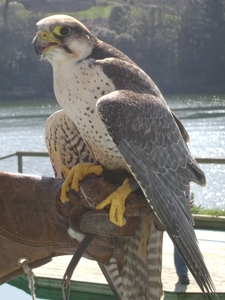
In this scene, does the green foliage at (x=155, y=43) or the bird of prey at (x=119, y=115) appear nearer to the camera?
the bird of prey at (x=119, y=115)

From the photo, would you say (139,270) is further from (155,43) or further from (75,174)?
(155,43)

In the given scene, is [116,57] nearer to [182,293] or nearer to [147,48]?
[182,293]

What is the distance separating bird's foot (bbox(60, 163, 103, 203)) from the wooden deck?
2.96m

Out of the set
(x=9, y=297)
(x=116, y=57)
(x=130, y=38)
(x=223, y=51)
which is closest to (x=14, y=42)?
(x=130, y=38)

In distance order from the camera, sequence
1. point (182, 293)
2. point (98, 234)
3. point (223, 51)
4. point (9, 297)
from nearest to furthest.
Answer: point (98, 234) < point (182, 293) < point (9, 297) < point (223, 51)

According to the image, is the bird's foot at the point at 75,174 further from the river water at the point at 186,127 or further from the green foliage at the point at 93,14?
the green foliage at the point at 93,14

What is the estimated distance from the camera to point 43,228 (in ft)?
8.87

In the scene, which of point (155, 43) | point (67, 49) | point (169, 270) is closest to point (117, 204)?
point (67, 49)

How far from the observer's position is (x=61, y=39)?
2943mm

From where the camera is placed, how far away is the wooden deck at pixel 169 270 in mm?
5797

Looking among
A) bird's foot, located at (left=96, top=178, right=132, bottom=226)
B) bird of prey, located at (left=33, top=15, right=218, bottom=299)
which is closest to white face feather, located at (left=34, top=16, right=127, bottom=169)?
bird of prey, located at (left=33, top=15, right=218, bottom=299)

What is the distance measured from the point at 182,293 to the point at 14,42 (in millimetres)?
26402

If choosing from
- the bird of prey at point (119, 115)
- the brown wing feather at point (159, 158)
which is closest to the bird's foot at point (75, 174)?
the bird of prey at point (119, 115)

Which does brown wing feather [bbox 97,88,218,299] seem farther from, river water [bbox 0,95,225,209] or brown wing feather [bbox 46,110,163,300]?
river water [bbox 0,95,225,209]
